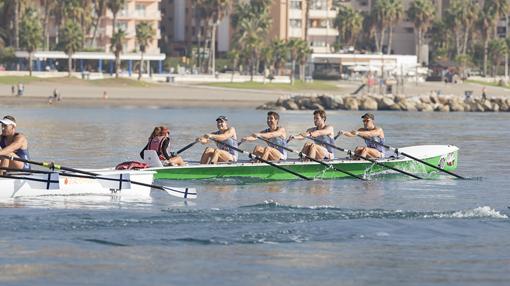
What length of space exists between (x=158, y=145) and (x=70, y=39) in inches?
3285

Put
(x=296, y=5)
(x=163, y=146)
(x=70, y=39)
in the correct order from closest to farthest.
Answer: (x=163, y=146) → (x=70, y=39) → (x=296, y=5)

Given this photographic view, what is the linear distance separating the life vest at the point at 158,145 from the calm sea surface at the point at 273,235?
92cm

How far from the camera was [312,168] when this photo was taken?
31.3 meters

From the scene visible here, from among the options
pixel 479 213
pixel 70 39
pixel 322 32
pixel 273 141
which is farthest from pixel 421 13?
pixel 479 213

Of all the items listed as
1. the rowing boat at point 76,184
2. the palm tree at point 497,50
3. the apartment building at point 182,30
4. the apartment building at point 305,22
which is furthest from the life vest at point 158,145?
the palm tree at point 497,50

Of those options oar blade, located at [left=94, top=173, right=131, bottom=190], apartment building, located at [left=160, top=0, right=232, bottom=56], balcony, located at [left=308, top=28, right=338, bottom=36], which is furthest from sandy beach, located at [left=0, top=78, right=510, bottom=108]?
oar blade, located at [left=94, top=173, right=131, bottom=190]

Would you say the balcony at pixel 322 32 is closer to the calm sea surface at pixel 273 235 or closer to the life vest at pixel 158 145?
the calm sea surface at pixel 273 235

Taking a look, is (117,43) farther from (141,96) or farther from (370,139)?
(370,139)

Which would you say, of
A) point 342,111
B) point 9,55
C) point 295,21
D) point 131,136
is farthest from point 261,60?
point 131,136

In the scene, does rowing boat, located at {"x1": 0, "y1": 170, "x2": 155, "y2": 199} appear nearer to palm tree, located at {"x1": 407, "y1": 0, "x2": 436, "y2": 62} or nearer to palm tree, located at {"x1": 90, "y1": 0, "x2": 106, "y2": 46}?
palm tree, located at {"x1": 90, "y1": 0, "x2": 106, "y2": 46}

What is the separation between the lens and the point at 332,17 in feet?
497

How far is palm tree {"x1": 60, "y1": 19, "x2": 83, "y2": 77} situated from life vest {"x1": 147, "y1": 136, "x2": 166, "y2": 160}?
3220 inches

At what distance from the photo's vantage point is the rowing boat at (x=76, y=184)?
2488 centimetres

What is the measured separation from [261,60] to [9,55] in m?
27.2
